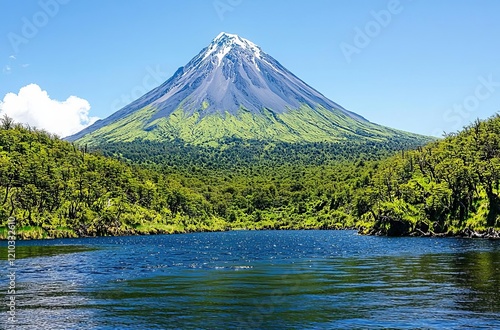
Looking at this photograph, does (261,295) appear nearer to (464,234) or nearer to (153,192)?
(464,234)

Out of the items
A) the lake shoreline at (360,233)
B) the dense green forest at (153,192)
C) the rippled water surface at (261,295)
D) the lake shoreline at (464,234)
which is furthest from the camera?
the dense green forest at (153,192)

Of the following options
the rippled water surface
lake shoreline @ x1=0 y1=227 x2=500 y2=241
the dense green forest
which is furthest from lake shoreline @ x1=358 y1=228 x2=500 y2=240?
the rippled water surface

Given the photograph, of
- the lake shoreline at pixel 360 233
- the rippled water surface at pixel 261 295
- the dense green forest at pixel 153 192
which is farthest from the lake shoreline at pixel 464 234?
the rippled water surface at pixel 261 295

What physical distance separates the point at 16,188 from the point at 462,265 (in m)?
108

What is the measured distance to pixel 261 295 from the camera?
33656mm

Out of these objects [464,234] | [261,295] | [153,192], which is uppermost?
[153,192]

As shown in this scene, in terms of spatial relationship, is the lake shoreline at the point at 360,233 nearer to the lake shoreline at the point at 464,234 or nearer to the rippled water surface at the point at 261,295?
the lake shoreline at the point at 464,234

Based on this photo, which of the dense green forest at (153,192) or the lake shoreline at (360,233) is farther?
the dense green forest at (153,192)

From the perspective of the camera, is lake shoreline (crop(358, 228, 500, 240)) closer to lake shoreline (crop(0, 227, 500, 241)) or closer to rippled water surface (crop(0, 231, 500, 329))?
lake shoreline (crop(0, 227, 500, 241))

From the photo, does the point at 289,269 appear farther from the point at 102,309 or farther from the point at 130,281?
the point at 102,309

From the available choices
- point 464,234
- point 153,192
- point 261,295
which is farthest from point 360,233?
point 261,295

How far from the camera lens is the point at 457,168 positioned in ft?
346

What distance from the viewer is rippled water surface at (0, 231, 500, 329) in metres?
26.0

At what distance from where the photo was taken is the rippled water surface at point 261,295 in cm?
2597
